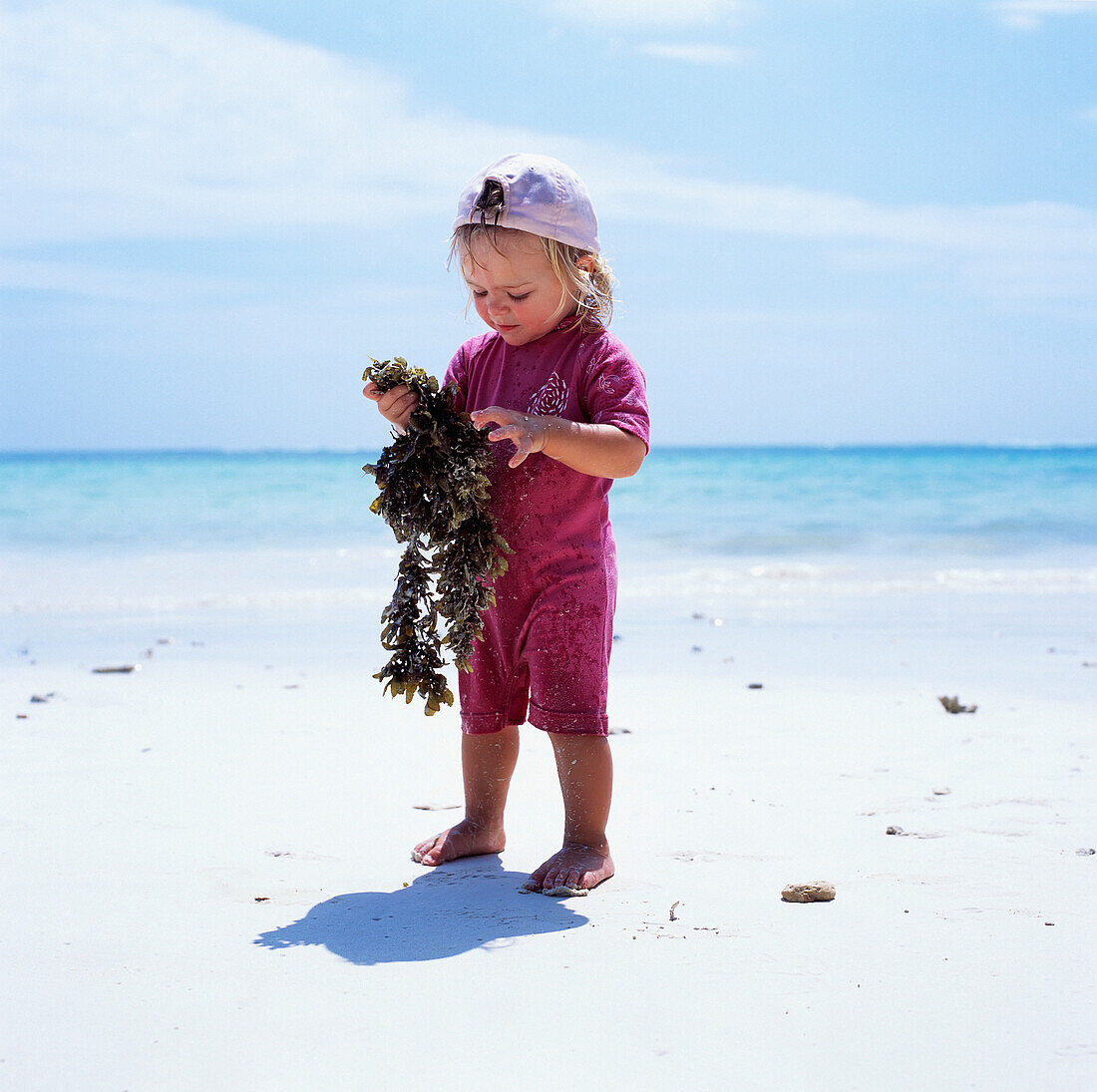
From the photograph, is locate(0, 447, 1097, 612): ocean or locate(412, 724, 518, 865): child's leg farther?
locate(0, 447, 1097, 612): ocean

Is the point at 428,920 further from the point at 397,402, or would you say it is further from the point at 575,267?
the point at 575,267

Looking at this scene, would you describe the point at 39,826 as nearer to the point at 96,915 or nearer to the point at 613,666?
the point at 96,915

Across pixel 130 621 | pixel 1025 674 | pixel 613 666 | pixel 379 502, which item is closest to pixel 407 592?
pixel 379 502

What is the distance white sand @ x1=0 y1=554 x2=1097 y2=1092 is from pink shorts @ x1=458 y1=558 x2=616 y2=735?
16.6 inches

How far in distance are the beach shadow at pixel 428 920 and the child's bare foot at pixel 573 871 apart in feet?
0.11

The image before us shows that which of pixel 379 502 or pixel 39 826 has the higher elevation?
pixel 379 502

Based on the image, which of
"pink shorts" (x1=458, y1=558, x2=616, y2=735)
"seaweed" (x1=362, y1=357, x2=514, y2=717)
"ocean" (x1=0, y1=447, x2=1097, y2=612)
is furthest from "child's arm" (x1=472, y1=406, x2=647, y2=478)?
"ocean" (x1=0, y1=447, x2=1097, y2=612)

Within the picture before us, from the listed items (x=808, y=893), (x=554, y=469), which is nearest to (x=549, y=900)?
(x=808, y=893)

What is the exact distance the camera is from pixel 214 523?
16.3 meters

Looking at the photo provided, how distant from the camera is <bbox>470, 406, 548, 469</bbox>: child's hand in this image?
2326mm

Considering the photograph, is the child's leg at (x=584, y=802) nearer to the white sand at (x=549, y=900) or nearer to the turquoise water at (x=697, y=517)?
the white sand at (x=549, y=900)

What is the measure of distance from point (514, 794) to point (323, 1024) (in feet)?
5.18

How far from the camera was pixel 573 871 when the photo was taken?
2.65 m

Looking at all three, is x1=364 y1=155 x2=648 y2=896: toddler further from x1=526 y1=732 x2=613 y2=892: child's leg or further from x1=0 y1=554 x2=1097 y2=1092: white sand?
x1=0 y1=554 x2=1097 y2=1092: white sand
